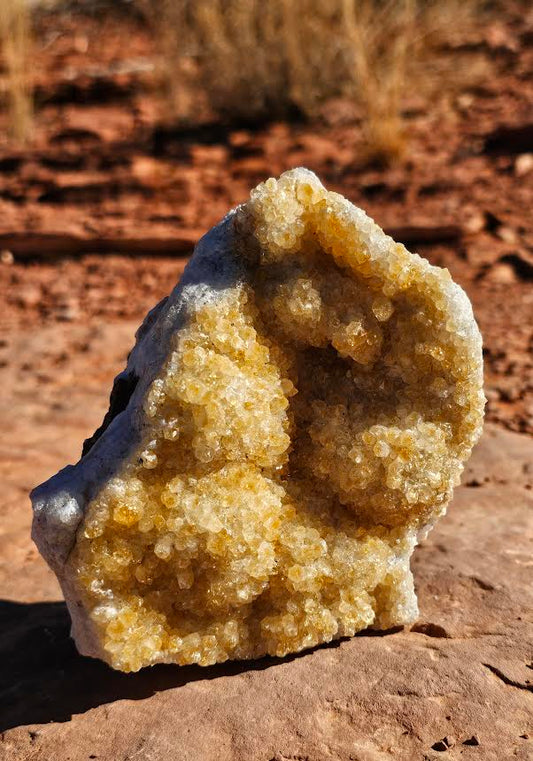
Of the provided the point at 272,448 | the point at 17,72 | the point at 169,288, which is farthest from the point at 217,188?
the point at 272,448

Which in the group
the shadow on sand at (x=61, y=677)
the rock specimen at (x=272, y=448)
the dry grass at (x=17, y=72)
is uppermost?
the dry grass at (x=17, y=72)

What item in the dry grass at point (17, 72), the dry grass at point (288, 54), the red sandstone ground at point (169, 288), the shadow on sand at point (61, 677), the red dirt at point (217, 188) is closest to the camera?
the red sandstone ground at point (169, 288)

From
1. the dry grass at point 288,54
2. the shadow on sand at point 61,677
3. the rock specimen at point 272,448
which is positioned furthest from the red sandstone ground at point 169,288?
the dry grass at point 288,54

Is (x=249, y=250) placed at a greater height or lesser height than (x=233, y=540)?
greater

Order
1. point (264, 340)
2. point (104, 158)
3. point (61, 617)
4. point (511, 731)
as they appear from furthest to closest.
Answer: point (104, 158) → point (61, 617) → point (264, 340) → point (511, 731)

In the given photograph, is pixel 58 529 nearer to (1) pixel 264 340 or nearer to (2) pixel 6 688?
(2) pixel 6 688

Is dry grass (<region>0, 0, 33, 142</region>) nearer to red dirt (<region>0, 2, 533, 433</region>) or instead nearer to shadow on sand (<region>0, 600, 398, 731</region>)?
red dirt (<region>0, 2, 533, 433</region>)

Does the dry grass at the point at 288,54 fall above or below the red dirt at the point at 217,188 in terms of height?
above

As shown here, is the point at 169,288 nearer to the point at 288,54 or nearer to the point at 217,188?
the point at 217,188

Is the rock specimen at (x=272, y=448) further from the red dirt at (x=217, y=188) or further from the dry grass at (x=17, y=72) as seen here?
the dry grass at (x=17, y=72)

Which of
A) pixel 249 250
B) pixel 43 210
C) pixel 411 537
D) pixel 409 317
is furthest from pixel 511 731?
pixel 43 210
